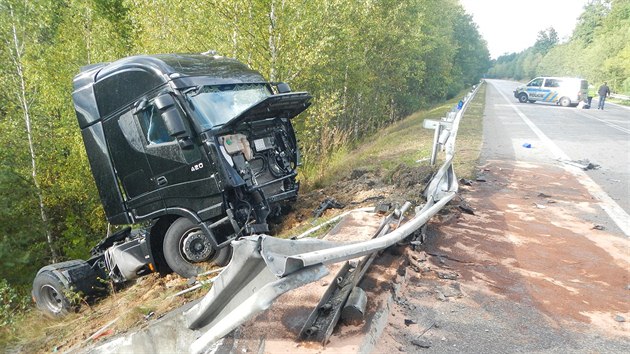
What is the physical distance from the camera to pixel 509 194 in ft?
21.5

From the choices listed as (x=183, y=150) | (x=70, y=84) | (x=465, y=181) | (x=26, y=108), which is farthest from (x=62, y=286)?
(x=70, y=84)

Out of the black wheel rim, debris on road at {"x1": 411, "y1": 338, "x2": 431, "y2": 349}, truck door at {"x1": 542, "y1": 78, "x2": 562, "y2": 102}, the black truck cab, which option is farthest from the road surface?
truck door at {"x1": 542, "y1": 78, "x2": 562, "y2": 102}

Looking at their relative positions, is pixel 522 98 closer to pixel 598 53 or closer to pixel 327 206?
pixel 598 53

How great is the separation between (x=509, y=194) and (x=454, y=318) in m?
4.12

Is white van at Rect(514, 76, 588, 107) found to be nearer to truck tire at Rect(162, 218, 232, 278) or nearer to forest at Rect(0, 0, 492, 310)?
forest at Rect(0, 0, 492, 310)

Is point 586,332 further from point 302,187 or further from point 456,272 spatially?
point 302,187

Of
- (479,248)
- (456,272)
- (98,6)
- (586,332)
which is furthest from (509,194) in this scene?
(98,6)

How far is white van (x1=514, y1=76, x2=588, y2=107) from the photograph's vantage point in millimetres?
24938

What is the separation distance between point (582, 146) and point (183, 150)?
1083 centimetres

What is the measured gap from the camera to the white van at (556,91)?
24.9 metres

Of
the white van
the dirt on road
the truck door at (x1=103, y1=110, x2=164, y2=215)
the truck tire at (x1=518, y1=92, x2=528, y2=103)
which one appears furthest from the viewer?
the truck tire at (x1=518, y1=92, x2=528, y2=103)

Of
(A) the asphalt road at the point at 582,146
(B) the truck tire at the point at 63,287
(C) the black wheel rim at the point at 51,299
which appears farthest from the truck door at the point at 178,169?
(A) the asphalt road at the point at 582,146

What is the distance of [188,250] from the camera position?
209 inches

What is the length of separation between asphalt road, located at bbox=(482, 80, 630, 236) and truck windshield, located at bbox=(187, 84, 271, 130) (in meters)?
5.05
